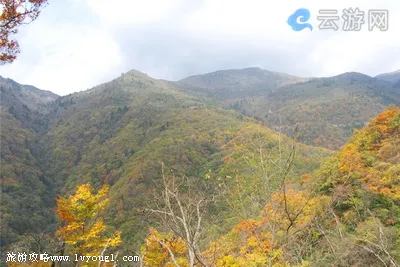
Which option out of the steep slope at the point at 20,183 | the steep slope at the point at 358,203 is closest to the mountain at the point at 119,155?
the steep slope at the point at 20,183

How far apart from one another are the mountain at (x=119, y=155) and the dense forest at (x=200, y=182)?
19.3 inches

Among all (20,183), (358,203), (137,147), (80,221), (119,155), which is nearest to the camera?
(80,221)

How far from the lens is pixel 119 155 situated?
328 feet

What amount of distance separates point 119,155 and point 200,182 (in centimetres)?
7123

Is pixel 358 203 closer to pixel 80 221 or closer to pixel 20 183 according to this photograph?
pixel 80 221

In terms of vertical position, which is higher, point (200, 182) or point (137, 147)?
point (137, 147)

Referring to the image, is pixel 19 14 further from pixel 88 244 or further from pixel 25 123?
pixel 25 123

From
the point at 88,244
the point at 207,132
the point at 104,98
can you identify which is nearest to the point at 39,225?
the point at 207,132

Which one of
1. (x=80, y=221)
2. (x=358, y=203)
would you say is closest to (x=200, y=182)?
(x=358, y=203)

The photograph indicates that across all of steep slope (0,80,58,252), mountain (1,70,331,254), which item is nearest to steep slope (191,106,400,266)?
mountain (1,70,331,254)

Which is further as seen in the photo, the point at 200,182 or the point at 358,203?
the point at 200,182

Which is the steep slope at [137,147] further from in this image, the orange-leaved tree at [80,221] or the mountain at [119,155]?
the orange-leaved tree at [80,221]

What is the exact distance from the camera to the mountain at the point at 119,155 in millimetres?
67875

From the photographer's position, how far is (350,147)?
93.9 ft
